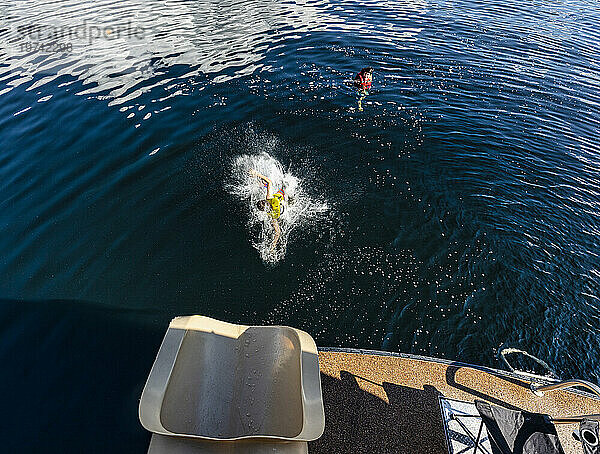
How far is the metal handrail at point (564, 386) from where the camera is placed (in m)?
6.66

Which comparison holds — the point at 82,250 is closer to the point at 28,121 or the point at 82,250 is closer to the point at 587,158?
the point at 28,121

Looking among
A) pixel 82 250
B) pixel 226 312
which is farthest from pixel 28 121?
pixel 226 312

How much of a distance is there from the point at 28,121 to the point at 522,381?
23.3 metres

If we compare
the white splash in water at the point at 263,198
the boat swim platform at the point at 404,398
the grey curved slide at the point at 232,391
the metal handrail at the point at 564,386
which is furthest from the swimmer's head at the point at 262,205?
the metal handrail at the point at 564,386

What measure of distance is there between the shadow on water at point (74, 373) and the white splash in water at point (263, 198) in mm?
4166

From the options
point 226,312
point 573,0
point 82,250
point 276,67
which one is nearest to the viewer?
point 226,312

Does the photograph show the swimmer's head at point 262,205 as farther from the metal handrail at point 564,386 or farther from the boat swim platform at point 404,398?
the metal handrail at point 564,386

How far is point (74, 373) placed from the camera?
9484 mm

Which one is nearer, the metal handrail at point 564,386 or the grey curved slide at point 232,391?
the grey curved slide at point 232,391

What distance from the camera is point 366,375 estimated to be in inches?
336

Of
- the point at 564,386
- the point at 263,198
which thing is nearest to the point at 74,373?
the point at 263,198

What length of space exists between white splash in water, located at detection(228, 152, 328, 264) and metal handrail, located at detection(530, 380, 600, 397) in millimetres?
7735

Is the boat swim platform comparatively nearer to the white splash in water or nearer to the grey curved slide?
the grey curved slide

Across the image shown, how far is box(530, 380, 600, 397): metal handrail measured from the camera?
21.8 feet
